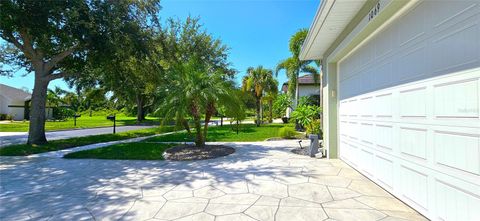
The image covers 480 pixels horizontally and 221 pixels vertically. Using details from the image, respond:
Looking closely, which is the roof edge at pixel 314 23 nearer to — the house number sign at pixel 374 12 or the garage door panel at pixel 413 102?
the house number sign at pixel 374 12

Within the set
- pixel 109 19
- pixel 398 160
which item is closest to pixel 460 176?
pixel 398 160

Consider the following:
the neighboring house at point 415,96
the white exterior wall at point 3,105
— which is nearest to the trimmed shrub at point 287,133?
the neighboring house at point 415,96

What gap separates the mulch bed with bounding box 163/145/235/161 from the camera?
26.2 feet

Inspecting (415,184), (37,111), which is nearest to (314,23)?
(415,184)

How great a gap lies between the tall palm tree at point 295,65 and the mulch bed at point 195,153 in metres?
12.8

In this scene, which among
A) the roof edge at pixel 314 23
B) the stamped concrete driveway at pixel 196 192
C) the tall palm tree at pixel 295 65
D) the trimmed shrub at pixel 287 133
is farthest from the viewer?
the tall palm tree at pixel 295 65

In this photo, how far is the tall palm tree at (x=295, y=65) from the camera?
1939 centimetres

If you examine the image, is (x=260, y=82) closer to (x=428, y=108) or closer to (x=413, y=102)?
(x=413, y=102)

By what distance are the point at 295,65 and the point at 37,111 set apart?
16648 mm

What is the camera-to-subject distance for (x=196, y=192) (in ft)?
15.1

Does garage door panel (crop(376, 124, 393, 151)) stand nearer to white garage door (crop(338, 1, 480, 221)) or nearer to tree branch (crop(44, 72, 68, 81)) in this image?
white garage door (crop(338, 1, 480, 221))

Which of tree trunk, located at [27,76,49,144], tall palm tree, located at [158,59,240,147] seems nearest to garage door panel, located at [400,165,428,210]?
tall palm tree, located at [158,59,240,147]

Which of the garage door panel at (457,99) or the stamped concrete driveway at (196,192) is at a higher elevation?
the garage door panel at (457,99)

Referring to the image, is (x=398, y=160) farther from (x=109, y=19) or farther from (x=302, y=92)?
(x=302, y=92)
